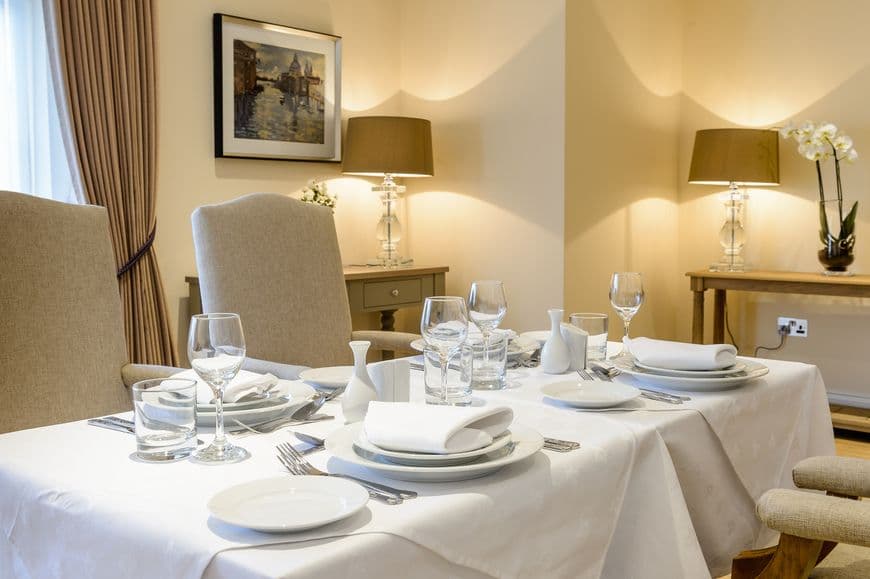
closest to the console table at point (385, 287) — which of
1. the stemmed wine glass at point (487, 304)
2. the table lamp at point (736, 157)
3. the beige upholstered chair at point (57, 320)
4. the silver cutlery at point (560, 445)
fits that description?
the table lamp at point (736, 157)

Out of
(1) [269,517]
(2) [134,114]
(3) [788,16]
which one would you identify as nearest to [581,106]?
(3) [788,16]

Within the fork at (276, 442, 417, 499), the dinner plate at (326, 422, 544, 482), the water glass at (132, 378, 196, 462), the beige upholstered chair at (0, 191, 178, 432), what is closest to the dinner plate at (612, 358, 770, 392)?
the dinner plate at (326, 422, 544, 482)

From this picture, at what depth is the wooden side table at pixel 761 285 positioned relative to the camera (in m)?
3.81

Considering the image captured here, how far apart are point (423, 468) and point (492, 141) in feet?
11.3

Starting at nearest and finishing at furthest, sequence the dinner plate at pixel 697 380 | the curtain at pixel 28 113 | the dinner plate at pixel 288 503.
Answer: the dinner plate at pixel 288 503
the dinner plate at pixel 697 380
the curtain at pixel 28 113

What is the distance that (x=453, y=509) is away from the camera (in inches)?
40.8

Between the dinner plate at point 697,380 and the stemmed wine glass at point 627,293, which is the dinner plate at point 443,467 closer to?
the dinner plate at point 697,380

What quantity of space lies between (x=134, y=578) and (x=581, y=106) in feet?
11.7

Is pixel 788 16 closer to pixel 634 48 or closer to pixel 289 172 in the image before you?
pixel 634 48

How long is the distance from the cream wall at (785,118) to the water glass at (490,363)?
3.18 meters

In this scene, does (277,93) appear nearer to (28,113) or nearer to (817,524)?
(28,113)

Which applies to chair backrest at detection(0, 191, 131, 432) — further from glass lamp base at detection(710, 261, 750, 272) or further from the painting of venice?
glass lamp base at detection(710, 261, 750, 272)

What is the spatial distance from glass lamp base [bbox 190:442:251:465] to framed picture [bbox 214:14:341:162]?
111 inches

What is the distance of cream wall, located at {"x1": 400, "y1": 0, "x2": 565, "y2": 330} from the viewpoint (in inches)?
164
